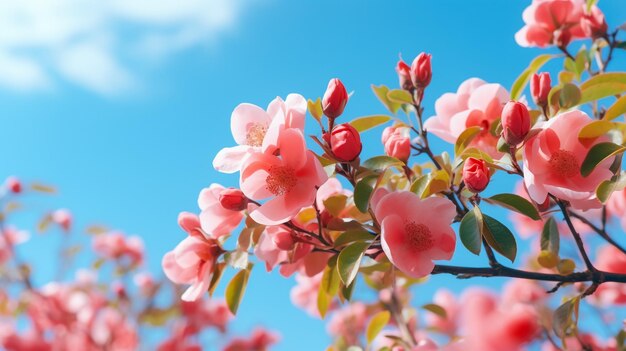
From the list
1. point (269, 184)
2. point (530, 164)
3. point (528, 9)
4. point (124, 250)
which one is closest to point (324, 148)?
point (269, 184)

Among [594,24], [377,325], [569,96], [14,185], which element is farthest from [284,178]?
[14,185]

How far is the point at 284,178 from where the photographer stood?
79 cm

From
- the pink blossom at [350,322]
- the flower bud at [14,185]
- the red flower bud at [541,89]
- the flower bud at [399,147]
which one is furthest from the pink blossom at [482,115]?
the flower bud at [14,185]

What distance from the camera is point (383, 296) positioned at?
199 centimetres

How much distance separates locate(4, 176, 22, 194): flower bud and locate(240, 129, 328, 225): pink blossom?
2.37 m

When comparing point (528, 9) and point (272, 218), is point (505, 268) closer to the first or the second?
point (272, 218)

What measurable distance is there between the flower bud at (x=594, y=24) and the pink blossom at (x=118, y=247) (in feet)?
9.16

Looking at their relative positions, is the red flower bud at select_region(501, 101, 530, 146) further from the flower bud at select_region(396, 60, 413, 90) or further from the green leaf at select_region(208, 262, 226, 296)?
the green leaf at select_region(208, 262, 226, 296)

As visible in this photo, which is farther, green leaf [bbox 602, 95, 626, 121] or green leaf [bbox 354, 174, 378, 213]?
green leaf [bbox 602, 95, 626, 121]

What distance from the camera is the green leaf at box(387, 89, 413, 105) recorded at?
1.06 meters

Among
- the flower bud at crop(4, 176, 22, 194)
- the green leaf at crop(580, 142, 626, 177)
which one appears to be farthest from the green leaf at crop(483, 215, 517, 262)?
the flower bud at crop(4, 176, 22, 194)

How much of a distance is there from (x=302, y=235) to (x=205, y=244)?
0.57 ft

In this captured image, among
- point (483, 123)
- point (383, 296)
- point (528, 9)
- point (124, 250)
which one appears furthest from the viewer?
point (124, 250)

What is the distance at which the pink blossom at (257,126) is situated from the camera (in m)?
0.78
